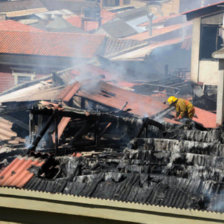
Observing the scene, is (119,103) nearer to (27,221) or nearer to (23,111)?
(23,111)

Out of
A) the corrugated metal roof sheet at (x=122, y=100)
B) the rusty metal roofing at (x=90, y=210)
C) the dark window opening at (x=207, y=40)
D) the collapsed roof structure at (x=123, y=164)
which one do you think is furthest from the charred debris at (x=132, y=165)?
the dark window opening at (x=207, y=40)

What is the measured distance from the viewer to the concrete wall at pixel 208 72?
66.6ft

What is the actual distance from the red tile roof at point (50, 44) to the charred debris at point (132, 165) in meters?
17.2

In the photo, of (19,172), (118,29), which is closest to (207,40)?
(19,172)

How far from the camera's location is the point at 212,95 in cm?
2008

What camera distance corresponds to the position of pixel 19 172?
7020mm

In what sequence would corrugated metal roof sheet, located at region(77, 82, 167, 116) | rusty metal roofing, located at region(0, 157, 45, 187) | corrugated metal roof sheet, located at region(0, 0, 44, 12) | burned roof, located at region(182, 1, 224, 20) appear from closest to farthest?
rusty metal roofing, located at region(0, 157, 45, 187) → corrugated metal roof sheet, located at region(77, 82, 167, 116) → burned roof, located at region(182, 1, 224, 20) → corrugated metal roof sheet, located at region(0, 0, 44, 12)

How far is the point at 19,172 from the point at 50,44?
2322 centimetres

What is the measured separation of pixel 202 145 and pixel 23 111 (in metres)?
6.44

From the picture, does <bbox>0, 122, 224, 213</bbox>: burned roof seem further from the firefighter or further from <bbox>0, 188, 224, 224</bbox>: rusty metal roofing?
the firefighter

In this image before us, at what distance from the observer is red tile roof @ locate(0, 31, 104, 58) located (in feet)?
92.5

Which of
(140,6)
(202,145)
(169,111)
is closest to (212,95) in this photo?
(169,111)

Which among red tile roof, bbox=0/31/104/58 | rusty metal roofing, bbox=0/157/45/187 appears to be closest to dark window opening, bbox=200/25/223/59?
red tile roof, bbox=0/31/104/58

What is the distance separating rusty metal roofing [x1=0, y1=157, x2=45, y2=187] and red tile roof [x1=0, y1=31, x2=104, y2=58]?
20.4 meters
